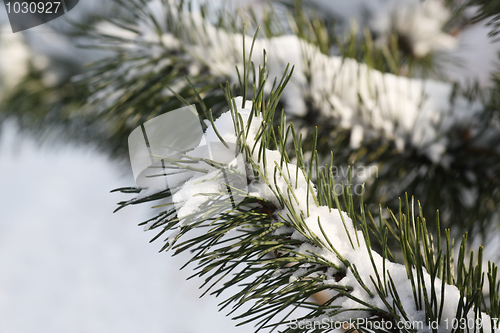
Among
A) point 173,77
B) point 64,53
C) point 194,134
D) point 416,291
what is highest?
point 64,53

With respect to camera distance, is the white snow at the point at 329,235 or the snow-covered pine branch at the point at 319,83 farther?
the snow-covered pine branch at the point at 319,83

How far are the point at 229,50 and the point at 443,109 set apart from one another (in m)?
0.30

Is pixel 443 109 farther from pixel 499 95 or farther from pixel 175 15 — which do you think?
pixel 175 15

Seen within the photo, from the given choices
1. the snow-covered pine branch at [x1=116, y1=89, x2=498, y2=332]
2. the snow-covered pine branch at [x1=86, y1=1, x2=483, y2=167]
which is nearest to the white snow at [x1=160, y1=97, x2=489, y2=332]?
the snow-covered pine branch at [x1=116, y1=89, x2=498, y2=332]

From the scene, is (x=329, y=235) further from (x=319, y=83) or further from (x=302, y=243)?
(x=319, y=83)

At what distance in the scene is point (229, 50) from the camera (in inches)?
15.6

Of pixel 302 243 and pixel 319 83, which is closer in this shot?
pixel 302 243

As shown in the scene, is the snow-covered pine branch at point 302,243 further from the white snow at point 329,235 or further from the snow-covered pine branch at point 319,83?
the snow-covered pine branch at point 319,83

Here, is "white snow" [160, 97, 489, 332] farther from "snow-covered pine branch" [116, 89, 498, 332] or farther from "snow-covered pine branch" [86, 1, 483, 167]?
"snow-covered pine branch" [86, 1, 483, 167]

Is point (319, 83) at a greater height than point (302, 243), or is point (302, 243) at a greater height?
point (319, 83)

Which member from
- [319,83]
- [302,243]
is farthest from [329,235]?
[319,83]

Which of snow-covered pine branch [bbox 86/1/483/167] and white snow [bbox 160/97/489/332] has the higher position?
snow-covered pine branch [bbox 86/1/483/167]

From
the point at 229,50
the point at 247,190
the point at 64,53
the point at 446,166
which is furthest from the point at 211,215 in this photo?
the point at 64,53

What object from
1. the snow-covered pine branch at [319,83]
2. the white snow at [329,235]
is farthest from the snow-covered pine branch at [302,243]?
the snow-covered pine branch at [319,83]
